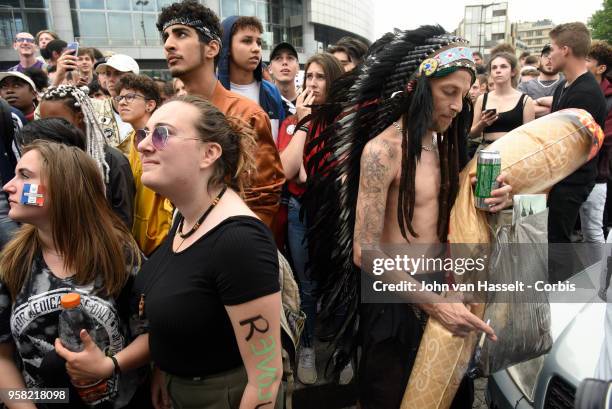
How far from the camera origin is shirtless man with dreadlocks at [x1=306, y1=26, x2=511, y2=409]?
2115 mm

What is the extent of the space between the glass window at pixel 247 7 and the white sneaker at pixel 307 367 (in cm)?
3432

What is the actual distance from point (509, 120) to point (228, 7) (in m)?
31.8

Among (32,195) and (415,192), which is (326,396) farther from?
(32,195)

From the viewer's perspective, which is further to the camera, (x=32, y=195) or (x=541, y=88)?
(x=541, y=88)

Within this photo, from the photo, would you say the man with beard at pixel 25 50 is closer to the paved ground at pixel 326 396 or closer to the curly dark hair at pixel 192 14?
the curly dark hair at pixel 192 14

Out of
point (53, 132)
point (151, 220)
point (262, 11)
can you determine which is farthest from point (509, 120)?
point (262, 11)

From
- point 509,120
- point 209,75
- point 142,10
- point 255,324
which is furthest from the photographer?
point 142,10

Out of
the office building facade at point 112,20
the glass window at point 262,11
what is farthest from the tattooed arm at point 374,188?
the glass window at point 262,11

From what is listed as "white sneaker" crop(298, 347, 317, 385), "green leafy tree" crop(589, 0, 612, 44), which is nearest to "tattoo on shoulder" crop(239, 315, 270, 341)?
"white sneaker" crop(298, 347, 317, 385)

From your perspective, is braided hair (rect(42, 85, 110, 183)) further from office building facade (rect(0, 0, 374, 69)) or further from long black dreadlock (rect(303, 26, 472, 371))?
office building facade (rect(0, 0, 374, 69))

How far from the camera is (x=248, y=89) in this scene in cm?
357

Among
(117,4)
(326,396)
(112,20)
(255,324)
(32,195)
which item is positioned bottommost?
(326,396)

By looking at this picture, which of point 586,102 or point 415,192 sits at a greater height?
point 586,102

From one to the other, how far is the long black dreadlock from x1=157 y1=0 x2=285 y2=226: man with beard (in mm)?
294
